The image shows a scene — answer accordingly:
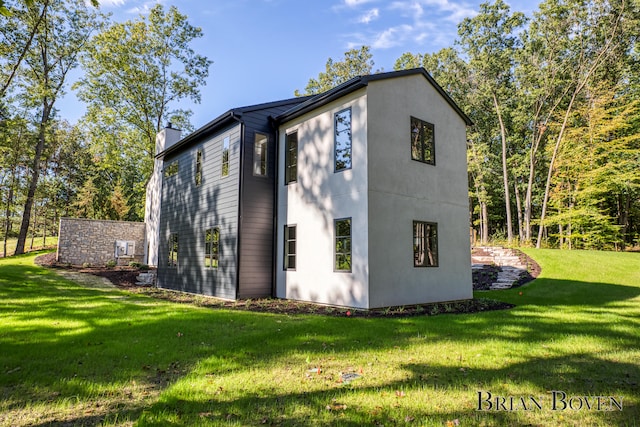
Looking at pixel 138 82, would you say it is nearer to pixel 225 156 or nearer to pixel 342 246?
pixel 225 156

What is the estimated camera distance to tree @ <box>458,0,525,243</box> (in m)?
21.6

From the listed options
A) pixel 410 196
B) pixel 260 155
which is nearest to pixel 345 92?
pixel 410 196

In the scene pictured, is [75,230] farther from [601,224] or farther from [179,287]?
[601,224]

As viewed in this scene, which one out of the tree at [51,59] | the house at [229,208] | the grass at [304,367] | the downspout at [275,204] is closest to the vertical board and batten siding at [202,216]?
the house at [229,208]

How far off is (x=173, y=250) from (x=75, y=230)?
10.1 meters

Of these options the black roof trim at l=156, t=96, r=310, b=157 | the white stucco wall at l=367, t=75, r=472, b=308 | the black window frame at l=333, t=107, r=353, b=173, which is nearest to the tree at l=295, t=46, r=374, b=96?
the black roof trim at l=156, t=96, r=310, b=157

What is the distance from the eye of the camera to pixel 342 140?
9.36m

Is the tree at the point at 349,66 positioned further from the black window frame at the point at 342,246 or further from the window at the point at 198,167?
the black window frame at the point at 342,246

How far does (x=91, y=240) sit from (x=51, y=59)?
1168 centimetres

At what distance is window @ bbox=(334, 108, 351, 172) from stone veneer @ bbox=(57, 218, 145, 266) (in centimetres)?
1756

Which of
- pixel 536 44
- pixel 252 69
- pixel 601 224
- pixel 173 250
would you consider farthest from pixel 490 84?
pixel 173 250

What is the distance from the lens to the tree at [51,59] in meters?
21.0

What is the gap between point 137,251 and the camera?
74.1 ft

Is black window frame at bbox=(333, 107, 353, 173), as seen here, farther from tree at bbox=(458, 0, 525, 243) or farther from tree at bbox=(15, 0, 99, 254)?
tree at bbox=(15, 0, 99, 254)
